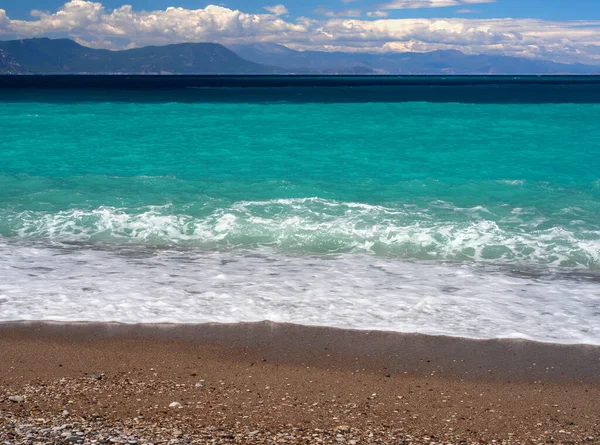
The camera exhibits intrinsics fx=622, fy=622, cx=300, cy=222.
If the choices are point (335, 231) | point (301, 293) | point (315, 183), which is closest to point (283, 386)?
point (301, 293)

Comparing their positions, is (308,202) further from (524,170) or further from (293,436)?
(293,436)

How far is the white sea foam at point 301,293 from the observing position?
7.25 meters

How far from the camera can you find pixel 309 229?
12055 mm

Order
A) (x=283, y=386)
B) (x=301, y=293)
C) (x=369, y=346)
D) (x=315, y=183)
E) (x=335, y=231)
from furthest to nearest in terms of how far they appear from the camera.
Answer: (x=315, y=183)
(x=335, y=231)
(x=301, y=293)
(x=369, y=346)
(x=283, y=386)

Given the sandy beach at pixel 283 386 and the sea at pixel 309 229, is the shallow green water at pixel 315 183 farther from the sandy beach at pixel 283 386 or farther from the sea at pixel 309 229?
the sandy beach at pixel 283 386

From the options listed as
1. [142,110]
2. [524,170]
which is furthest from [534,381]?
[142,110]

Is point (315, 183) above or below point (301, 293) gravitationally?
above

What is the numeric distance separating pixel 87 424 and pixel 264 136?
21757 mm

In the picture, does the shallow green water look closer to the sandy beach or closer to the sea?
the sea

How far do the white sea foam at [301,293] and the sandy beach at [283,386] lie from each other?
1.30 feet

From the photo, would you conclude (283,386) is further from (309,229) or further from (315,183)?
(315,183)

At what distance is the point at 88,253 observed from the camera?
34.0ft

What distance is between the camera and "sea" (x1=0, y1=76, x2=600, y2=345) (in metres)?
7.67

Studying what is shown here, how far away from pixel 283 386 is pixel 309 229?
261 inches
